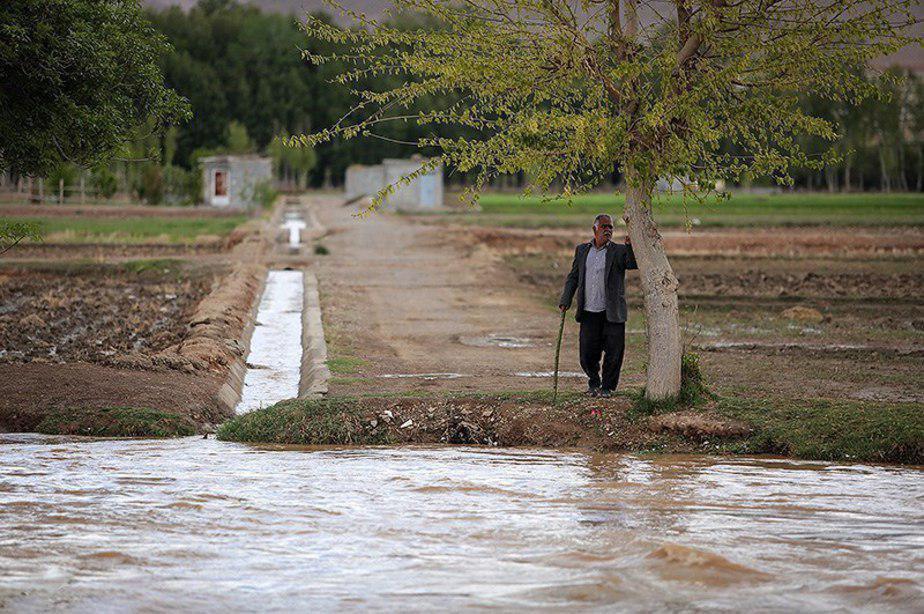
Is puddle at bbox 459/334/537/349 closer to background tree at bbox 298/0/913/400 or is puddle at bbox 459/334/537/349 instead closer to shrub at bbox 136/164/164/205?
background tree at bbox 298/0/913/400

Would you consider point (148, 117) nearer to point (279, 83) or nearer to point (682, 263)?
point (682, 263)

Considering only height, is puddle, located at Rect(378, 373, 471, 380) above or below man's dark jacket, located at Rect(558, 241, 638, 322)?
below

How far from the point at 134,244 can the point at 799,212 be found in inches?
1683

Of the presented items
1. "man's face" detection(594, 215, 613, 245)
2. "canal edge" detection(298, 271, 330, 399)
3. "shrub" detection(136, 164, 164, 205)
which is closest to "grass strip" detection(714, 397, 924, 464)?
"man's face" detection(594, 215, 613, 245)

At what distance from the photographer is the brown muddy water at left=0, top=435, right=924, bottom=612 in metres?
8.15

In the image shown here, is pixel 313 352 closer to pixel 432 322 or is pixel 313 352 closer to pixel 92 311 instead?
pixel 432 322

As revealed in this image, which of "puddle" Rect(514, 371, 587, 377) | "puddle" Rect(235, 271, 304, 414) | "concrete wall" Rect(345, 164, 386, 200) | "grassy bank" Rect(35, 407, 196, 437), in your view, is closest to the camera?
"grassy bank" Rect(35, 407, 196, 437)

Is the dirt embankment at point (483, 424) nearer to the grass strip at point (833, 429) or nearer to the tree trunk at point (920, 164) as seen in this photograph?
the grass strip at point (833, 429)

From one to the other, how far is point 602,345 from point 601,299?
1.77ft

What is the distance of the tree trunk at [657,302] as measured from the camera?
13047 mm

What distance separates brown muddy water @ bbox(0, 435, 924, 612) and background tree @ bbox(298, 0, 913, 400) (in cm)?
235

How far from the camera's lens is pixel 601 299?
13.5 metres

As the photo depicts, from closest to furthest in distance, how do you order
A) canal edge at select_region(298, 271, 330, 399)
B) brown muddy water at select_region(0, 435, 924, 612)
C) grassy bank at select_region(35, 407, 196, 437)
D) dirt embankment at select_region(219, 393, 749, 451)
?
brown muddy water at select_region(0, 435, 924, 612) → dirt embankment at select_region(219, 393, 749, 451) → grassy bank at select_region(35, 407, 196, 437) → canal edge at select_region(298, 271, 330, 399)

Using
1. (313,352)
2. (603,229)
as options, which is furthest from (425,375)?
(603,229)
